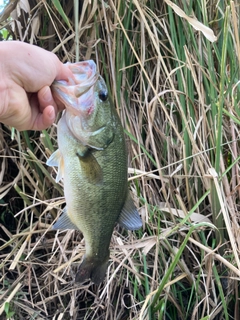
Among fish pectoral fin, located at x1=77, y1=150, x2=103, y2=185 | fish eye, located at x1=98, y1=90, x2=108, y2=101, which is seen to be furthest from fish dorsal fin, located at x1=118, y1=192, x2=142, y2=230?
fish eye, located at x1=98, y1=90, x2=108, y2=101

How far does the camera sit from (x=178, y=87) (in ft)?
5.89

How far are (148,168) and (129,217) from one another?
65 cm

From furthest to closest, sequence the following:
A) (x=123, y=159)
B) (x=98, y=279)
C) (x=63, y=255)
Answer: (x=63, y=255) < (x=98, y=279) < (x=123, y=159)

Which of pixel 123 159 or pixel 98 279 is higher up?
pixel 123 159

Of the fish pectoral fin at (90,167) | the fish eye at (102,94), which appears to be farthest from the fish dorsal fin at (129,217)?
the fish eye at (102,94)

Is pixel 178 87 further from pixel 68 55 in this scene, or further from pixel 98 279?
pixel 98 279

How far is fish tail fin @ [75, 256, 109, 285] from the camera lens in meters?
1.27

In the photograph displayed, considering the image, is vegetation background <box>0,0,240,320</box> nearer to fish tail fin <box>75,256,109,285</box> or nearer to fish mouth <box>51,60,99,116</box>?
fish tail fin <box>75,256,109,285</box>

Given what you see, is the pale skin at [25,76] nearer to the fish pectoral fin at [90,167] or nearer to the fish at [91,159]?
the fish at [91,159]

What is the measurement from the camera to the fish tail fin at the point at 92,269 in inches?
49.9

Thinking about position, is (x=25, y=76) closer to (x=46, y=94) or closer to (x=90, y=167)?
(x=46, y=94)

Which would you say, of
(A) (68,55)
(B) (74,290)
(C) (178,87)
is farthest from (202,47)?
(B) (74,290)

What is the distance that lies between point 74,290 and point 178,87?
100 centimetres

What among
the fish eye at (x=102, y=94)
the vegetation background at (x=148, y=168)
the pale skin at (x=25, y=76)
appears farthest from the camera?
the vegetation background at (x=148, y=168)
